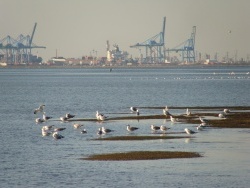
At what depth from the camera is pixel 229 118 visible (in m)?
62.1

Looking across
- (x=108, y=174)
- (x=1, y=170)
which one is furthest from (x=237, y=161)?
(x=1, y=170)

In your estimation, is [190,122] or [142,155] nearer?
[142,155]

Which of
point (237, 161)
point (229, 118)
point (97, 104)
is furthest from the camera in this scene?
point (97, 104)

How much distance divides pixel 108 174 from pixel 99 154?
237 inches

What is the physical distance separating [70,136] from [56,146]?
5.15 meters

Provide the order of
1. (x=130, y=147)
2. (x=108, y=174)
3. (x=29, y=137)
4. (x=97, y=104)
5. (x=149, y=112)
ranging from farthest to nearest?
(x=97, y=104) → (x=149, y=112) → (x=29, y=137) → (x=130, y=147) → (x=108, y=174)

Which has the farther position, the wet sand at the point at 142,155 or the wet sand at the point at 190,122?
the wet sand at the point at 190,122

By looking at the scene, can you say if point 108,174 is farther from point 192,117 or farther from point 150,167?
point 192,117

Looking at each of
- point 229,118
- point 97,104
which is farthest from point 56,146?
point 97,104

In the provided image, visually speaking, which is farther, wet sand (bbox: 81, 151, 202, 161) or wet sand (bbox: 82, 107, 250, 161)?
wet sand (bbox: 82, 107, 250, 161)

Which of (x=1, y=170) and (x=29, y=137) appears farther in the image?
(x=29, y=137)

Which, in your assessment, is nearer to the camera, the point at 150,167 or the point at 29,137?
the point at 150,167

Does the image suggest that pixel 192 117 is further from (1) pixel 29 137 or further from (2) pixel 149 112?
(1) pixel 29 137

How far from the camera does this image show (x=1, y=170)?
37938 mm
